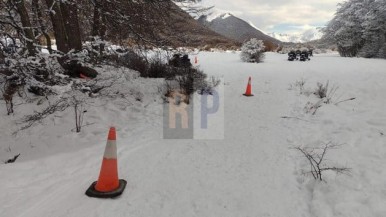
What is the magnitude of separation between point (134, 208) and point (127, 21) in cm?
469

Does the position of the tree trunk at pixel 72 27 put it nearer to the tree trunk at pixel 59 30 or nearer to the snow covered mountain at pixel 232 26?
the tree trunk at pixel 59 30

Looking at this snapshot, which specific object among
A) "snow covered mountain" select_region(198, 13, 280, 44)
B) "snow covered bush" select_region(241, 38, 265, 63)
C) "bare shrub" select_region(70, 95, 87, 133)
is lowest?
"bare shrub" select_region(70, 95, 87, 133)

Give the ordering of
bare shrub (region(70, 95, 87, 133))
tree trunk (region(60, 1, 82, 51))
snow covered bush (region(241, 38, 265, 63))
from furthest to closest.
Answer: snow covered bush (region(241, 38, 265, 63)) < tree trunk (region(60, 1, 82, 51)) < bare shrub (region(70, 95, 87, 133))

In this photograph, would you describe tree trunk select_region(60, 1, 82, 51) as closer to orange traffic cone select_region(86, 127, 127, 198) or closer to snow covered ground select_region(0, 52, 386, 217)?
snow covered ground select_region(0, 52, 386, 217)

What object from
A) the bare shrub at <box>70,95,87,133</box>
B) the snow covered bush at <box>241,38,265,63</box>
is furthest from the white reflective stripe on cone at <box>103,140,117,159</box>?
the snow covered bush at <box>241,38,265,63</box>

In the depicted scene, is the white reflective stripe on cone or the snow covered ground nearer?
the snow covered ground

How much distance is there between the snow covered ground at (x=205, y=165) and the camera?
3078 millimetres

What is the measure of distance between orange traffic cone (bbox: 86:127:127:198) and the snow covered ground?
10 centimetres

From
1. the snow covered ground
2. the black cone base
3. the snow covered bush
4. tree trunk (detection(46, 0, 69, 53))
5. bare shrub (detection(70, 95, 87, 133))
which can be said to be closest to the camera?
the snow covered ground

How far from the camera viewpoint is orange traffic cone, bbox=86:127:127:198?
3201 millimetres

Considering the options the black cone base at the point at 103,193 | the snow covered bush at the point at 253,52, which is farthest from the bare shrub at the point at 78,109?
the snow covered bush at the point at 253,52

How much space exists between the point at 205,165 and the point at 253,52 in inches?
625

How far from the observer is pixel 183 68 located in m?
10.4

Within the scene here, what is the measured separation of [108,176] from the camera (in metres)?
3.25
